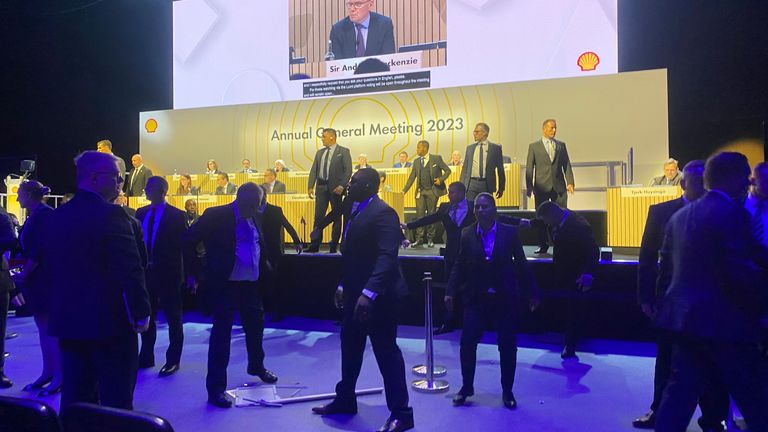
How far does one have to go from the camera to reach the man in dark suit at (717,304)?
87.3 inches

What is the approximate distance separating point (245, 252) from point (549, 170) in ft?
14.1

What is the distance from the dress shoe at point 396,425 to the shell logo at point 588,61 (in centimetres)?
873

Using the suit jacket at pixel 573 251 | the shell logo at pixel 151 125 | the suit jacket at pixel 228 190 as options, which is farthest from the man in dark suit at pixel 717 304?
the shell logo at pixel 151 125

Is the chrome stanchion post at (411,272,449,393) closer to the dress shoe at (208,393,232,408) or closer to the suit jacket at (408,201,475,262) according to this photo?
the suit jacket at (408,201,475,262)

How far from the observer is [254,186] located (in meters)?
4.17

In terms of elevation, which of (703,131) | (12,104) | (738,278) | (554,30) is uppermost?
(554,30)

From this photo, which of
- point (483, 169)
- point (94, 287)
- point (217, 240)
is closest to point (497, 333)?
point (217, 240)

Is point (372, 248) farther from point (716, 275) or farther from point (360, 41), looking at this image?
point (360, 41)

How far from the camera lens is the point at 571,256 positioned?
221 inches

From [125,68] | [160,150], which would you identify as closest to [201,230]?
[125,68]

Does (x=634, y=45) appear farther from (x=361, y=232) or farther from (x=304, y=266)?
(x=361, y=232)

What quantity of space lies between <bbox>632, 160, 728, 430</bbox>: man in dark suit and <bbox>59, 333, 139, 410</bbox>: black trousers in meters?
2.96

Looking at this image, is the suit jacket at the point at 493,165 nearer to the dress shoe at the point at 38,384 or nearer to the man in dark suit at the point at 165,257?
the man in dark suit at the point at 165,257

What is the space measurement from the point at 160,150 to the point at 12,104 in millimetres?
3605
